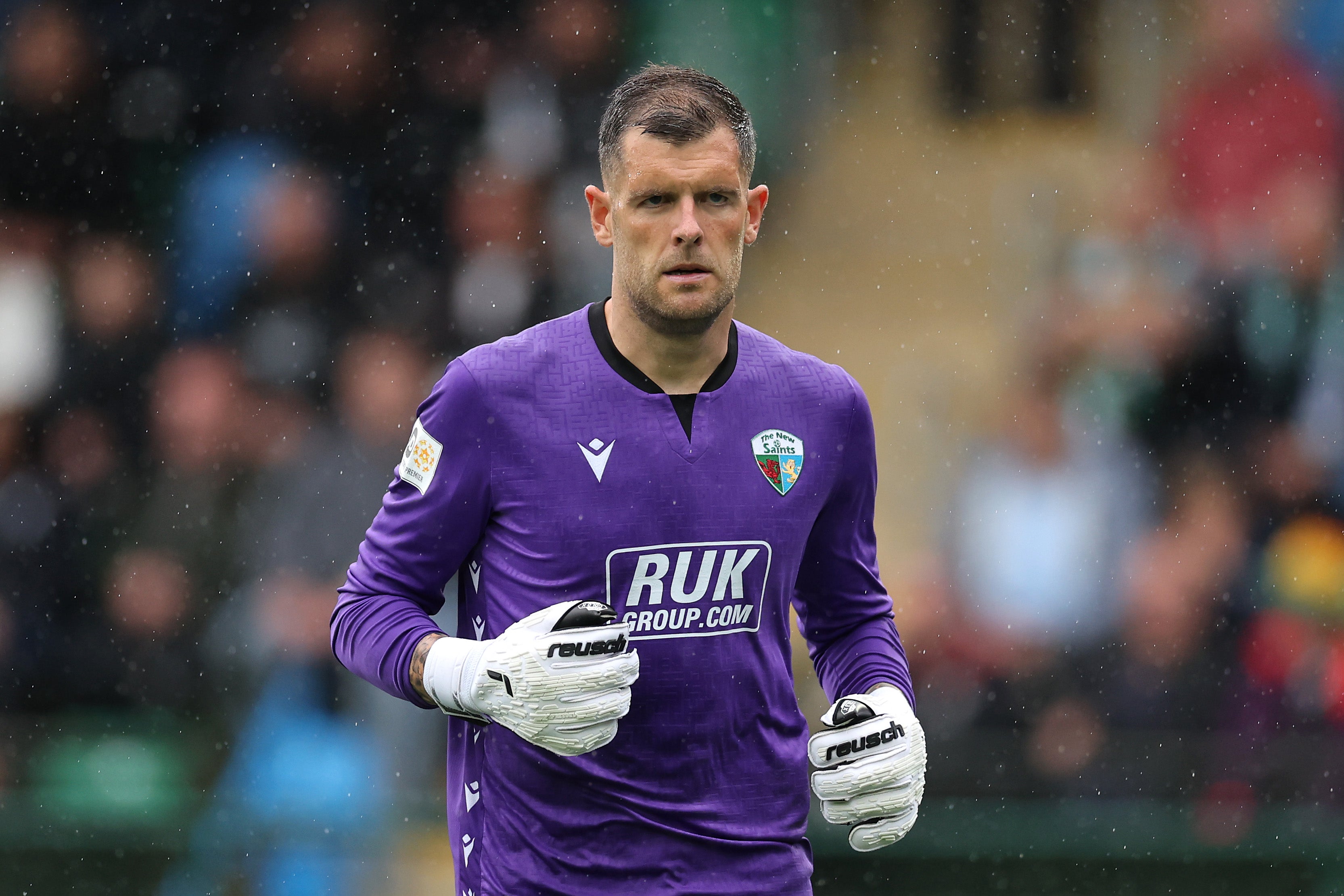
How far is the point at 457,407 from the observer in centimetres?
271

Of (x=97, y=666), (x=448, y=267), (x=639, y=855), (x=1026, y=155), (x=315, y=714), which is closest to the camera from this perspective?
(x=639, y=855)

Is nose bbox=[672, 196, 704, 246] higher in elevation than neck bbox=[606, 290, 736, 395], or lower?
higher

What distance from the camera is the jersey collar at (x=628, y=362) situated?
110 inches

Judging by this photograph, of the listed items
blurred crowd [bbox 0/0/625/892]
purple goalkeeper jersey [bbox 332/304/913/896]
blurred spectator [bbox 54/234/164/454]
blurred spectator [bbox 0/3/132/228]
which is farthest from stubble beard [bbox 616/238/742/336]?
blurred spectator [bbox 0/3/132/228]

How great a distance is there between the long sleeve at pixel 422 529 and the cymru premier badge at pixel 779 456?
485 mm

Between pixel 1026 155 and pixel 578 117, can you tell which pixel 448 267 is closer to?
pixel 578 117

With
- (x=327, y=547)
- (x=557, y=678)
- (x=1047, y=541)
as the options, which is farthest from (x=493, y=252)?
(x=557, y=678)

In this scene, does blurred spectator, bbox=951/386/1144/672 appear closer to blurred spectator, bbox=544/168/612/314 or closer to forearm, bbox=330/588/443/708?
blurred spectator, bbox=544/168/612/314

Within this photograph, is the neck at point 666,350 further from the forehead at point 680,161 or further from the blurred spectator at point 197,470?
the blurred spectator at point 197,470

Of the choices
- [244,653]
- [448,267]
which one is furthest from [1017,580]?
[244,653]

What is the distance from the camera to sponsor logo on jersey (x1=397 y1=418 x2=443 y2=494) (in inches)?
106

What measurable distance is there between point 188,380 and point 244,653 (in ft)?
3.96

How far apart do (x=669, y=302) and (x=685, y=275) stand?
0.05 metres

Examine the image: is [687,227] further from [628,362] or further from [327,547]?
[327,547]
